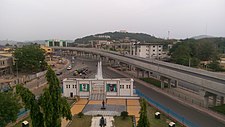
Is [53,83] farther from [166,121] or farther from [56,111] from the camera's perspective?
[166,121]

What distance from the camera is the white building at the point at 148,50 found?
107 m

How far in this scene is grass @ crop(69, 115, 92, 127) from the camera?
25.6m

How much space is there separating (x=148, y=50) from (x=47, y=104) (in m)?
97.6

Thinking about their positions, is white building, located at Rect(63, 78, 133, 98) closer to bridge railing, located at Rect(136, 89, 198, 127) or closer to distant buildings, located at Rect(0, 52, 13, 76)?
bridge railing, located at Rect(136, 89, 198, 127)

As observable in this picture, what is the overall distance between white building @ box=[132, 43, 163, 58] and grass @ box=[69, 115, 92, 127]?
81120mm

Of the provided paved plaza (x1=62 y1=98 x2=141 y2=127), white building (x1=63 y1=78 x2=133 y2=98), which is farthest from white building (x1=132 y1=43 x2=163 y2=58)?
paved plaza (x1=62 y1=98 x2=141 y2=127)

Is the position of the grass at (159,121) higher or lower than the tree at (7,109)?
lower

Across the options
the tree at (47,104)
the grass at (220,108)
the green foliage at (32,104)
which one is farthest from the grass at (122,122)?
the green foliage at (32,104)

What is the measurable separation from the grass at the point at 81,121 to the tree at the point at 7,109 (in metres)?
6.14

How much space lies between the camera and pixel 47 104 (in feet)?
43.0

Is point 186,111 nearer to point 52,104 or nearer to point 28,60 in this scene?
point 52,104

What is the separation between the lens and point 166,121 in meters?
26.6

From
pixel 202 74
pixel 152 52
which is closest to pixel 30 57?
pixel 202 74

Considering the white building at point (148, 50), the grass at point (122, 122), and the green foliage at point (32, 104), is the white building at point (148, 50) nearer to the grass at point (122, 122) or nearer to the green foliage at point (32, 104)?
the grass at point (122, 122)
